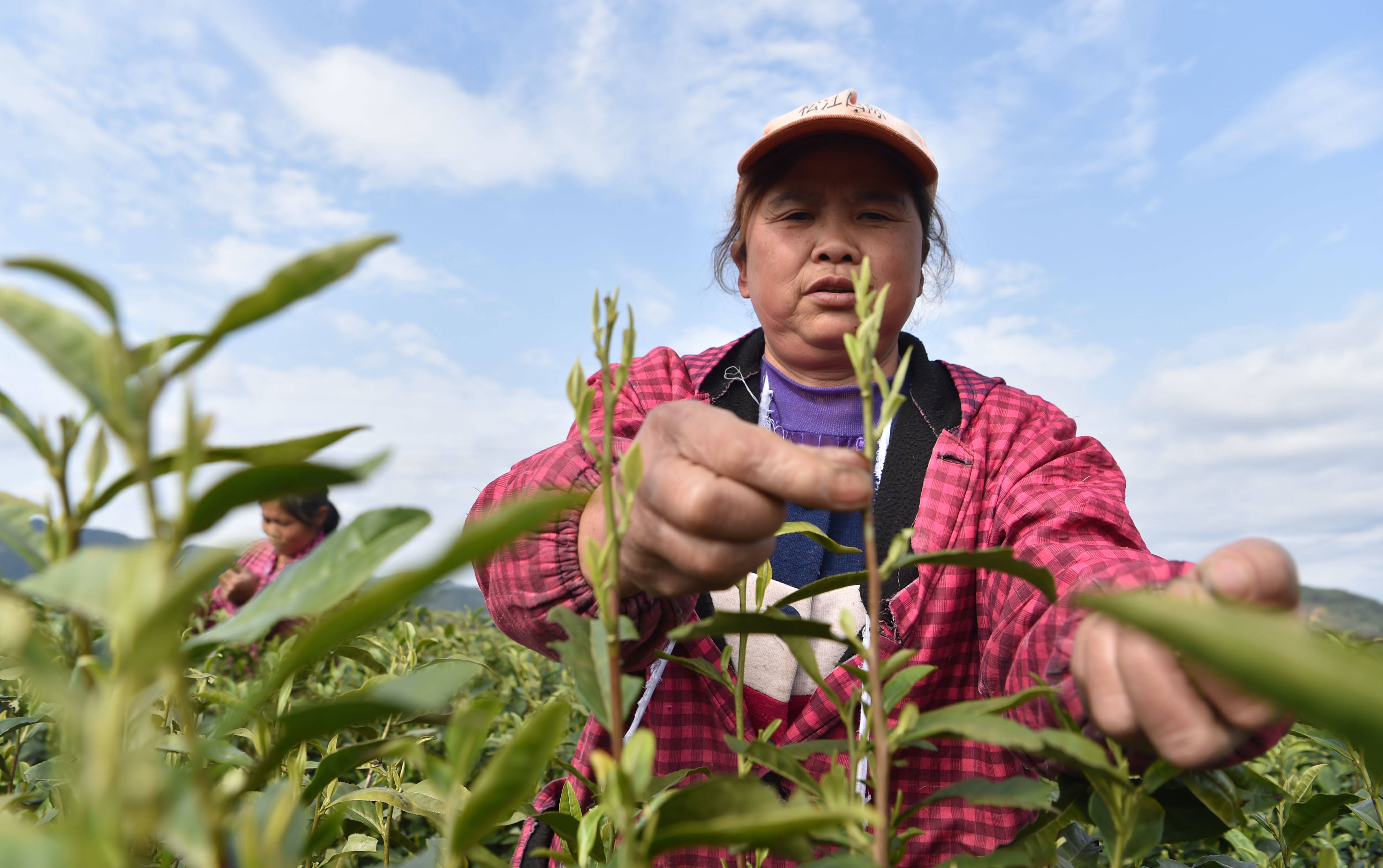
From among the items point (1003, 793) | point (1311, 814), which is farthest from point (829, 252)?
point (1003, 793)

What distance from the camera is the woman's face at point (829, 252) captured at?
164 cm

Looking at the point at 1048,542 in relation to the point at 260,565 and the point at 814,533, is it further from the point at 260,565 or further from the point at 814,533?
the point at 260,565

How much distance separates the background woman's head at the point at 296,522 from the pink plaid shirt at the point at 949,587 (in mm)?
4014

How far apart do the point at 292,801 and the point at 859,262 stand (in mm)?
1446

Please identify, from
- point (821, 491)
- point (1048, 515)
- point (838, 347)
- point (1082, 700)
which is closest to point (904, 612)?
point (1048, 515)

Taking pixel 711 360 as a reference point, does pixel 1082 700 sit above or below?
below

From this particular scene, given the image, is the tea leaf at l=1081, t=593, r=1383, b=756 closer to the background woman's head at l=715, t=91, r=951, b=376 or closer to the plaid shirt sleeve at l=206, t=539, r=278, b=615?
the background woman's head at l=715, t=91, r=951, b=376

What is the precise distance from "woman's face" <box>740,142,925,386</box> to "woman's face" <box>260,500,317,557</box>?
4.25 metres

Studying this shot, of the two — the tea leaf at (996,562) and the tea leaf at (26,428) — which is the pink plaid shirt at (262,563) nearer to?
the tea leaf at (26,428)

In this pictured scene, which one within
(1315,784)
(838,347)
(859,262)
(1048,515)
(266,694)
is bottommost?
(1315,784)

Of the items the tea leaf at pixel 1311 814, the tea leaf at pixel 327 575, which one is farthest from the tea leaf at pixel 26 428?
the tea leaf at pixel 1311 814

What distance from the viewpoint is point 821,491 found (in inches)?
24.1

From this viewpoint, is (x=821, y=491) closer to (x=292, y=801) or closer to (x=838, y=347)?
(x=292, y=801)

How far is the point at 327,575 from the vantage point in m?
0.44
